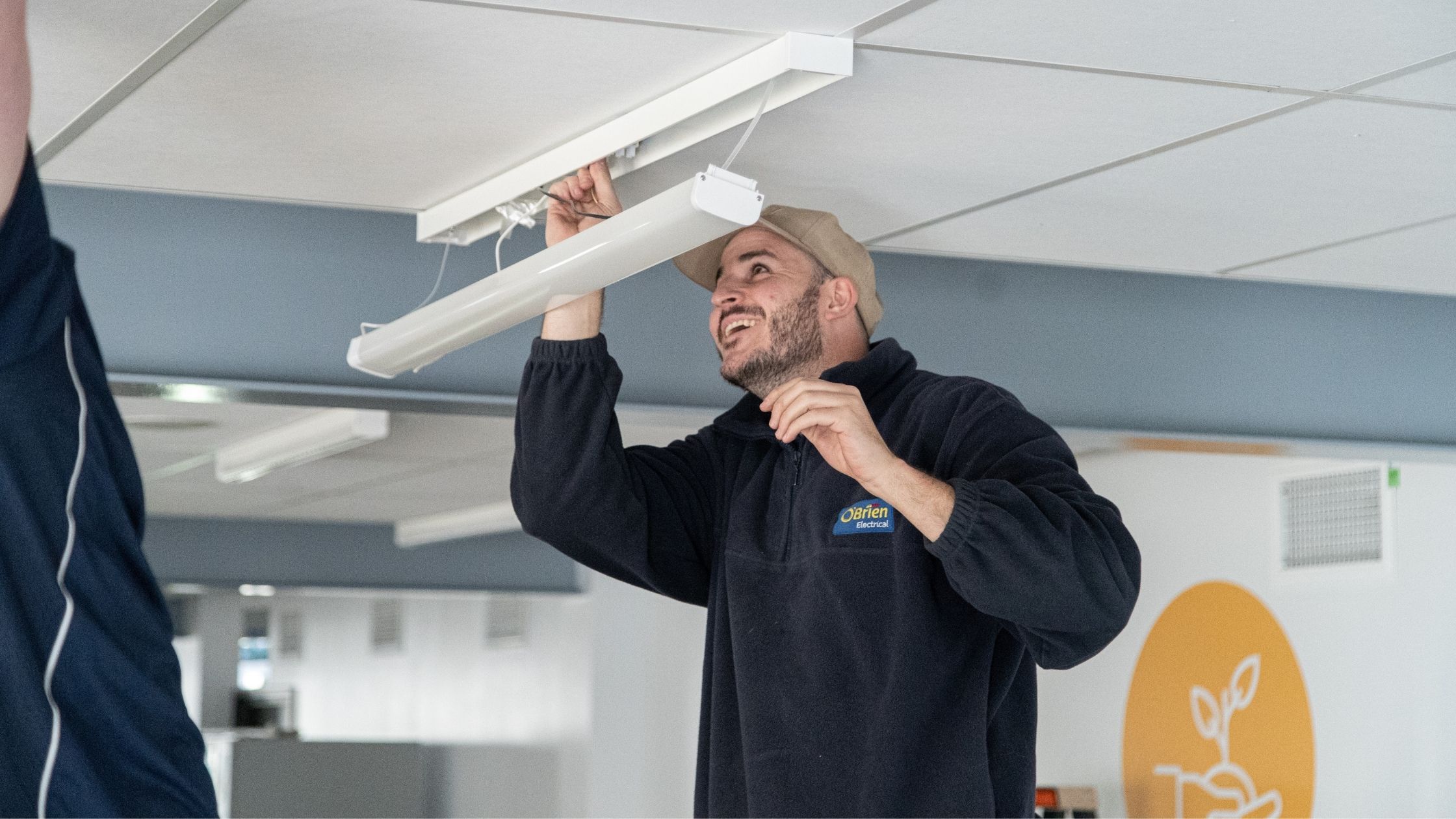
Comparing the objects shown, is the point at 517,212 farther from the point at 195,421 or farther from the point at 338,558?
the point at 338,558

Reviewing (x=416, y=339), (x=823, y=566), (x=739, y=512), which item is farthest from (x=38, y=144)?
(x=823, y=566)

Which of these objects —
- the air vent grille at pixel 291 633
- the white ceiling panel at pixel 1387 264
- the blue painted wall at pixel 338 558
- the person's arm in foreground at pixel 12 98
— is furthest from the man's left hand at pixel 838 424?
the air vent grille at pixel 291 633

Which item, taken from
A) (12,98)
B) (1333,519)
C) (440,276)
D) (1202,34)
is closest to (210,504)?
(1333,519)

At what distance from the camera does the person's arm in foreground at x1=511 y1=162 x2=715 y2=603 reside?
203 centimetres

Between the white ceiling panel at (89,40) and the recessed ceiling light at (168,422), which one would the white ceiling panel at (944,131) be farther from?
the recessed ceiling light at (168,422)

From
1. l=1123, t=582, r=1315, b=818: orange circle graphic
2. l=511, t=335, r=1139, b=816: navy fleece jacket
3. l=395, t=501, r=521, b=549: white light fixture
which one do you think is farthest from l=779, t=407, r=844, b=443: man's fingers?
l=395, t=501, r=521, b=549: white light fixture

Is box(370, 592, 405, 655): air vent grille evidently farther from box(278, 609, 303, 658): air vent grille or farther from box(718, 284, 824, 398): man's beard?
box(718, 284, 824, 398): man's beard

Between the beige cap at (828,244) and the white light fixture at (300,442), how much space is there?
2.96 meters

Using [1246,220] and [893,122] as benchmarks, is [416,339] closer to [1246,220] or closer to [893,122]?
[893,122]

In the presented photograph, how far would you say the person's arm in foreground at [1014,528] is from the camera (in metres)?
1.65

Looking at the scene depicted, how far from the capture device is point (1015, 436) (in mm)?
1879

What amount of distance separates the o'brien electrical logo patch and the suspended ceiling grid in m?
0.55

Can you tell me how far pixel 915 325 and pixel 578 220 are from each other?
109cm

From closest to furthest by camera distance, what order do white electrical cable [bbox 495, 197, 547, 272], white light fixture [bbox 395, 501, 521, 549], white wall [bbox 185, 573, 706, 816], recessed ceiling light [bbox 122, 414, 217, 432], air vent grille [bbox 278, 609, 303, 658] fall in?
white electrical cable [bbox 495, 197, 547, 272] < recessed ceiling light [bbox 122, 414, 217, 432] < white wall [bbox 185, 573, 706, 816] < white light fixture [bbox 395, 501, 521, 549] < air vent grille [bbox 278, 609, 303, 658]
